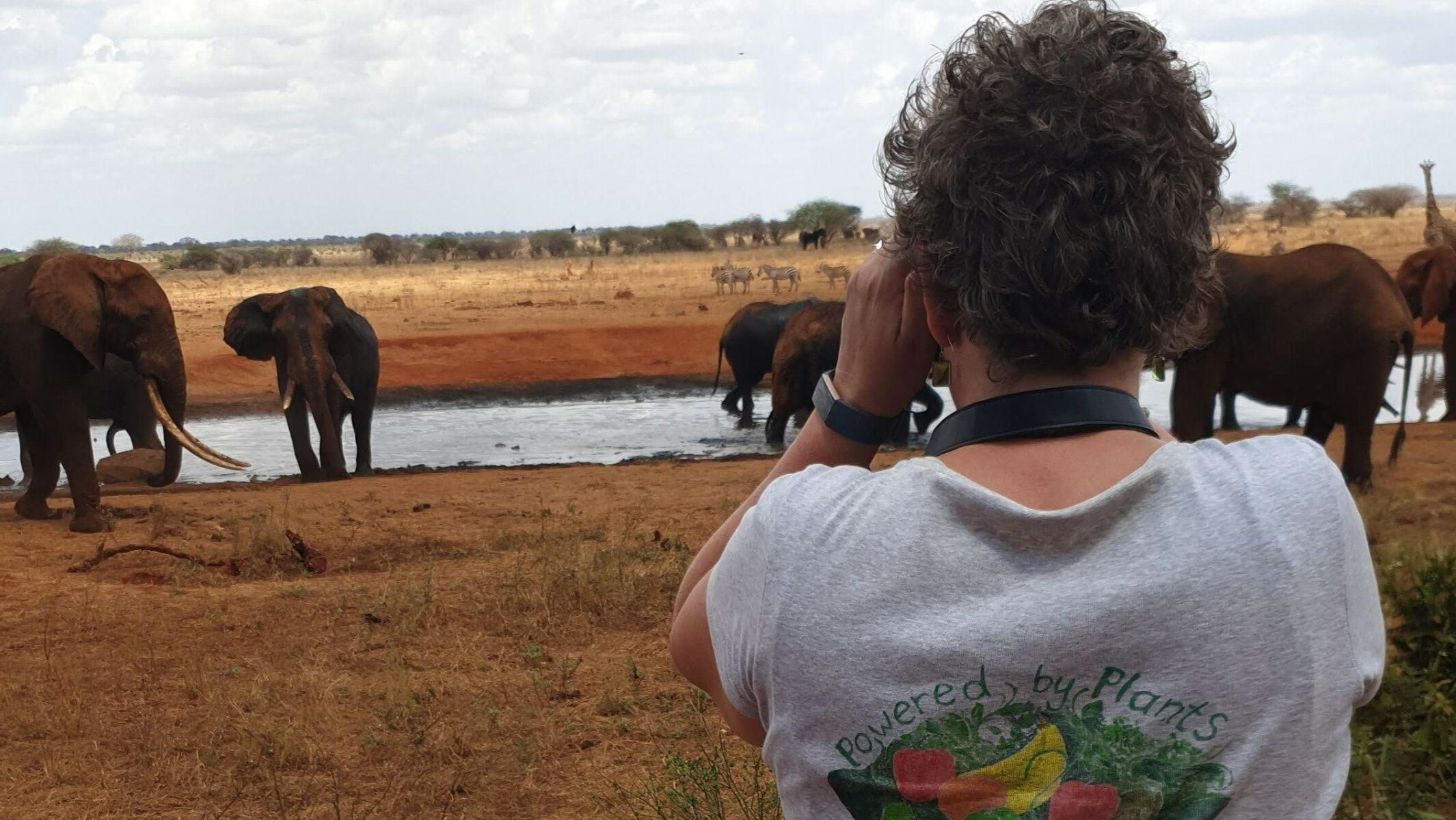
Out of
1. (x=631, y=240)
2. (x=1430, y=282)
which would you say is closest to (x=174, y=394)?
(x=1430, y=282)

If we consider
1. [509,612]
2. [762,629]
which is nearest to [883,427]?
[762,629]

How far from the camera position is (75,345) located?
10.2m

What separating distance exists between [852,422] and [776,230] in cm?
7500

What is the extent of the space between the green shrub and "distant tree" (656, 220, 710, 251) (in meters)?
66.8

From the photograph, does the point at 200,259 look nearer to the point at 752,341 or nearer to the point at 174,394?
the point at 752,341

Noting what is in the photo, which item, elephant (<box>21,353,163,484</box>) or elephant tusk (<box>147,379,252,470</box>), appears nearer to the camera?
elephant tusk (<box>147,379,252,470</box>)

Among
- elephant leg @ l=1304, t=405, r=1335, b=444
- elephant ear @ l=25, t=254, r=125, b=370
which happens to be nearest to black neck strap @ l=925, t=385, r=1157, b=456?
elephant ear @ l=25, t=254, r=125, b=370

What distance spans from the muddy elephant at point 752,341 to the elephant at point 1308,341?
811cm

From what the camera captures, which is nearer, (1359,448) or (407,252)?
(1359,448)

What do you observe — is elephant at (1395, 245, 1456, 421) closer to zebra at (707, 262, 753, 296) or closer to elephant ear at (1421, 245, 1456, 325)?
elephant ear at (1421, 245, 1456, 325)

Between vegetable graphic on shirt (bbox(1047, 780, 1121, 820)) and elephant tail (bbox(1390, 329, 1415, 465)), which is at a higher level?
vegetable graphic on shirt (bbox(1047, 780, 1121, 820))

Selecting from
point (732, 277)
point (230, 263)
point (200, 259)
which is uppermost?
point (200, 259)

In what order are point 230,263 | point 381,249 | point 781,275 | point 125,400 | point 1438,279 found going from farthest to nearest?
point 381,249 < point 230,263 < point 781,275 < point 125,400 < point 1438,279

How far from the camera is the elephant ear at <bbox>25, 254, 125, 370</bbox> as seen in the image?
10.1 m
